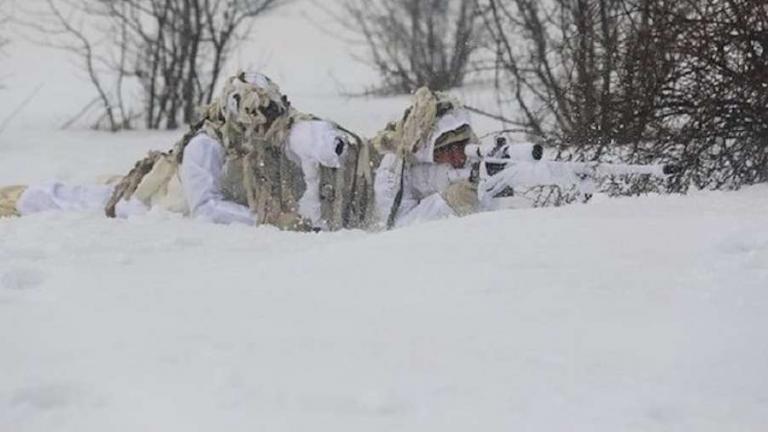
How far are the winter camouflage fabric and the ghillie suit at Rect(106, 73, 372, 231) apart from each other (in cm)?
109

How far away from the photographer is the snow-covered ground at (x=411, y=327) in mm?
2992

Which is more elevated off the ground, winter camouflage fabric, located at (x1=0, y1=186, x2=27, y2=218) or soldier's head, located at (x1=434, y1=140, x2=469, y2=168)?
soldier's head, located at (x1=434, y1=140, x2=469, y2=168)

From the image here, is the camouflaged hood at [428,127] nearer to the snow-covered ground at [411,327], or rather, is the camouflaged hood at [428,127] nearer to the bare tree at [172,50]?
the snow-covered ground at [411,327]

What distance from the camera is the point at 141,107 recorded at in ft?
57.2

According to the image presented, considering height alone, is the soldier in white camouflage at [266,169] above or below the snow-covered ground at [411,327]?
Answer: above

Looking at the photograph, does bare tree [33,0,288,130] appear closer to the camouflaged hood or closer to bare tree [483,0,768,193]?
bare tree [483,0,768,193]

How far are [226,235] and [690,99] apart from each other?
9.51 feet

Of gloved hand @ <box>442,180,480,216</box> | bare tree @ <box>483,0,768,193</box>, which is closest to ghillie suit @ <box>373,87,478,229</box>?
gloved hand @ <box>442,180,480,216</box>

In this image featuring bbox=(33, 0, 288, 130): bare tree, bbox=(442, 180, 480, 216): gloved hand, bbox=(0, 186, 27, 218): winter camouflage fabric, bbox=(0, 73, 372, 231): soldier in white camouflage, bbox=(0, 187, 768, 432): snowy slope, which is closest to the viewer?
bbox=(0, 187, 768, 432): snowy slope

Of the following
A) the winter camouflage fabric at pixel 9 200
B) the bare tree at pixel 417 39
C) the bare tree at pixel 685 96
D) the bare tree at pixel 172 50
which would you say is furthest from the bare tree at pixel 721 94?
the bare tree at pixel 417 39

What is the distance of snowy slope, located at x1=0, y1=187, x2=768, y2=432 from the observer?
2.99 metres

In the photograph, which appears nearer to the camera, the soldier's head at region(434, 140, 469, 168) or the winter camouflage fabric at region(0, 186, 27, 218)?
the soldier's head at region(434, 140, 469, 168)

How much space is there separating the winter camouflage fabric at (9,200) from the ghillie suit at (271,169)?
1.09 m

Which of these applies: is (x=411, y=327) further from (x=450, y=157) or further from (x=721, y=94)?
(x=721, y=94)
